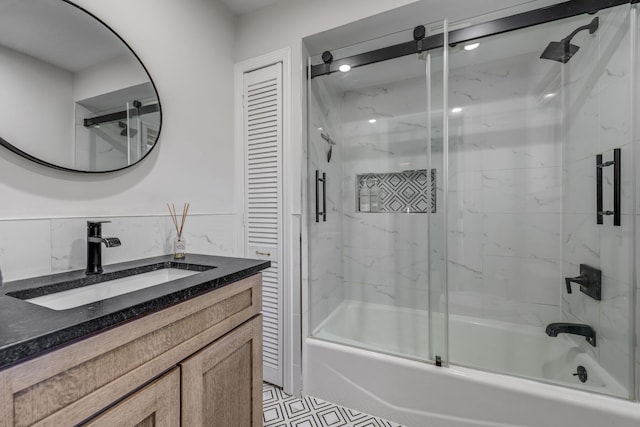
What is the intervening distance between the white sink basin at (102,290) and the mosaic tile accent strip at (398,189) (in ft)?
5.61

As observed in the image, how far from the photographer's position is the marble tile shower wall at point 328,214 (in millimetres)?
1965

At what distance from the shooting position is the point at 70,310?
0.67 meters

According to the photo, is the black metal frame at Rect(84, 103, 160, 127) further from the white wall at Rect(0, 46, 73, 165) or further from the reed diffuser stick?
the reed diffuser stick

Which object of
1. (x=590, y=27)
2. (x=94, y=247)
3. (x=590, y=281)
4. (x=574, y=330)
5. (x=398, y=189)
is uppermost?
(x=590, y=27)

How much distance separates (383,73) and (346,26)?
605mm

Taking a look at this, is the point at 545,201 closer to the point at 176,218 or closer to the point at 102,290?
the point at 176,218

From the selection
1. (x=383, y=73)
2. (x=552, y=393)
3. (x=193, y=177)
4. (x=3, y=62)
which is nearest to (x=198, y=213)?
(x=193, y=177)

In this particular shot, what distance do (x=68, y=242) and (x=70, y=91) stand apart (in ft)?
2.02

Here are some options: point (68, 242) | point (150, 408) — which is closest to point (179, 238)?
point (68, 242)

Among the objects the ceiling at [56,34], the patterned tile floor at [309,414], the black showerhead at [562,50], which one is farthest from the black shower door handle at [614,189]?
the ceiling at [56,34]

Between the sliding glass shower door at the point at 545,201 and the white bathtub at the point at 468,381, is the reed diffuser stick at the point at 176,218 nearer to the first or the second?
the white bathtub at the point at 468,381

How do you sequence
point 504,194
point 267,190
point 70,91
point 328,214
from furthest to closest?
1. point 328,214
2. point 504,194
3. point 267,190
4. point 70,91

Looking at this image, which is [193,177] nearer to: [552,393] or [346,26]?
[346,26]

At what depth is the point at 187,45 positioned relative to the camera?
1.69 metres
